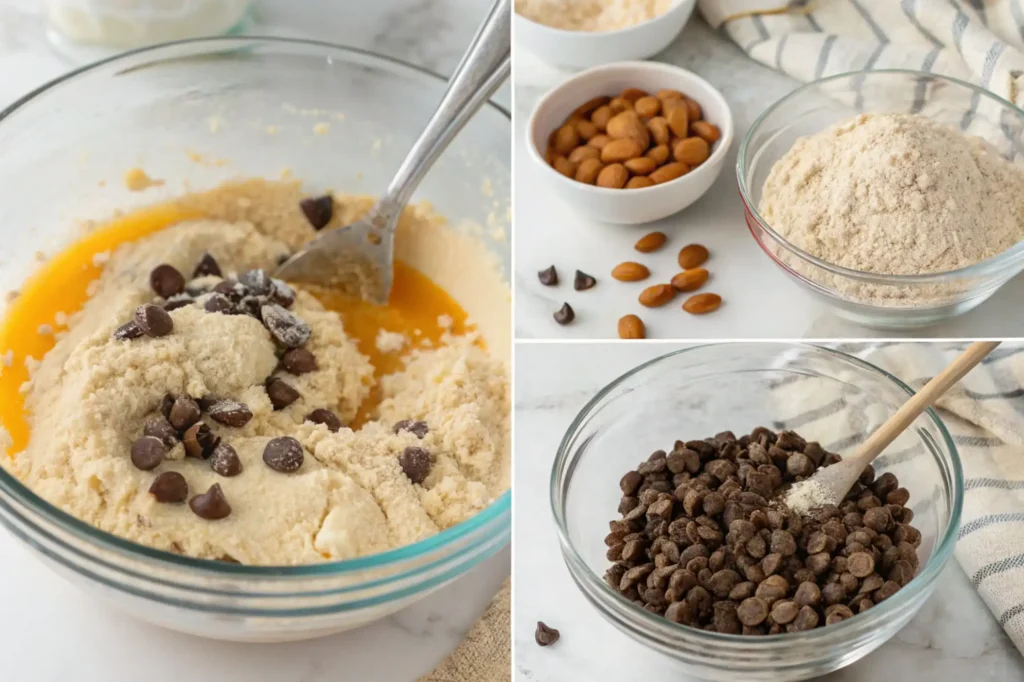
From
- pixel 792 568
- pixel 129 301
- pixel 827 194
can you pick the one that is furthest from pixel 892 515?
pixel 129 301

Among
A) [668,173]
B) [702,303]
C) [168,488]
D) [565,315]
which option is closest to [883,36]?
[668,173]

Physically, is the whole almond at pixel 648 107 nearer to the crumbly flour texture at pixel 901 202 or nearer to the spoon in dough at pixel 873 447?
the crumbly flour texture at pixel 901 202

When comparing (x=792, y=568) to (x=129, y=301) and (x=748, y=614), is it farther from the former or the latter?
(x=129, y=301)

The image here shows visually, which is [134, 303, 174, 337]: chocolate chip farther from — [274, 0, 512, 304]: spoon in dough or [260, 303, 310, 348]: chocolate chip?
[274, 0, 512, 304]: spoon in dough

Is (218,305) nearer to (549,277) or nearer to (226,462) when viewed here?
(226,462)

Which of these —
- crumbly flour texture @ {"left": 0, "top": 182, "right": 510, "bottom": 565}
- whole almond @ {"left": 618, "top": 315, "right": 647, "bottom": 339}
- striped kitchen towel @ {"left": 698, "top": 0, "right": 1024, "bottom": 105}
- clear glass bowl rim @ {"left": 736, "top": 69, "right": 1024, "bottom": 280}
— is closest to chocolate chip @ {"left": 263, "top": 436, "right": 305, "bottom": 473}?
crumbly flour texture @ {"left": 0, "top": 182, "right": 510, "bottom": 565}

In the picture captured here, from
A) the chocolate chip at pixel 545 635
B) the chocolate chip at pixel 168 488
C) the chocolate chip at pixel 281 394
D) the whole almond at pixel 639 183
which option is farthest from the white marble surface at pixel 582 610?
the chocolate chip at pixel 168 488
